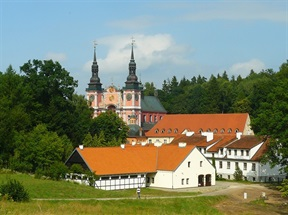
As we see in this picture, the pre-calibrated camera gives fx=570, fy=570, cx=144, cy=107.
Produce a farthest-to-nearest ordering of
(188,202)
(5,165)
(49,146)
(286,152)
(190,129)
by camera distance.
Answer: (190,129) < (5,165) < (49,146) < (286,152) < (188,202)

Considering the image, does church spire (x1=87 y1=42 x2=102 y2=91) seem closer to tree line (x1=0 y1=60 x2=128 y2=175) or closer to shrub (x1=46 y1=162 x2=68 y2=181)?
tree line (x1=0 y1=60 x2=128 y2=175)

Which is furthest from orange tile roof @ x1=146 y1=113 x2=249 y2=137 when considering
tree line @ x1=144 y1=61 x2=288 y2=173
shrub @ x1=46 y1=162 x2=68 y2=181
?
shrub @ x1=46 y1=162 x2=68 y2=181

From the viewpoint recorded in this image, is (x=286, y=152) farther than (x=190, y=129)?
No

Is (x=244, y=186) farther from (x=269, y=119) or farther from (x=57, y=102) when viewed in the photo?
(x=57, y=102)

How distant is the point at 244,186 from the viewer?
55500 mm

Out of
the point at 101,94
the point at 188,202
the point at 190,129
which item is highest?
the point at 101,94

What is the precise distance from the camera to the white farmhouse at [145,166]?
52.9 metres

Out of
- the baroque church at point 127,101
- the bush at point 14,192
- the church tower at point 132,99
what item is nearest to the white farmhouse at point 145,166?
the bush at point 14,192

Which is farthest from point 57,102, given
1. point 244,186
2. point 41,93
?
point 244,186

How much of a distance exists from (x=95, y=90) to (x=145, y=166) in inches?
2411

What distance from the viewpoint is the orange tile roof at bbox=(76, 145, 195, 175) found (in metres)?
53.2

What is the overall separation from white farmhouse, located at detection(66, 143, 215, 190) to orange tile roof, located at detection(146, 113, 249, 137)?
32.8 meters

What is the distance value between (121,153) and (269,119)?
14793 millimetres

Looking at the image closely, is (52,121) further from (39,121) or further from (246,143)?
(246,143)
